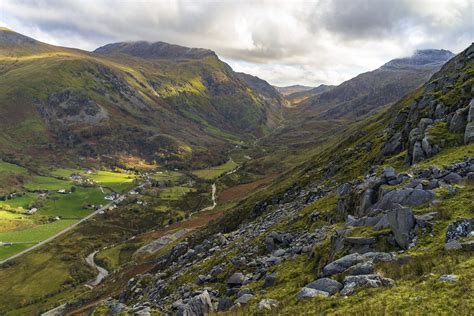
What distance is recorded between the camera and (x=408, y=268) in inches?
812

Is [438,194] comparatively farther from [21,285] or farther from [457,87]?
[21,285]

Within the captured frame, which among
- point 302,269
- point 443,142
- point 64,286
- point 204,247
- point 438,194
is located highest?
point 443,142

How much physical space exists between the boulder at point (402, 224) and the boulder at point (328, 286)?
5.68m

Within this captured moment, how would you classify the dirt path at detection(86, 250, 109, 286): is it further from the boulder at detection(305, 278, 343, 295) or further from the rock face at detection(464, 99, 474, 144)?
the boulder at detection(305, 278, 343, 295)

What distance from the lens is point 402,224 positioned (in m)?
25.3

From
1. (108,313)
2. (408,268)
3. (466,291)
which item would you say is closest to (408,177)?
(408,268)

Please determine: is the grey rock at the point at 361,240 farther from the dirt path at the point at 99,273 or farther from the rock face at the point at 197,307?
the dirt path at the point at 99,273

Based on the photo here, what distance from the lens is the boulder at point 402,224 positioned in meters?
24.6

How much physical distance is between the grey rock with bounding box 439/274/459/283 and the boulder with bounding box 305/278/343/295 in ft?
18.8

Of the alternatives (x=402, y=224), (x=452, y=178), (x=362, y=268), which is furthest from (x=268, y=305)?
(x=452, y=178)

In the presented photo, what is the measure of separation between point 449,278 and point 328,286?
6934mm

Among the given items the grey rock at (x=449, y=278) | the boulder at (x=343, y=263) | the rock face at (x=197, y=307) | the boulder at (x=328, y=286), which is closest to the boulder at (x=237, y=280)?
the rock face at (x=197, y=307)

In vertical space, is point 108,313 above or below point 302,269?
below

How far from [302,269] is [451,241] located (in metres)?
12.7
